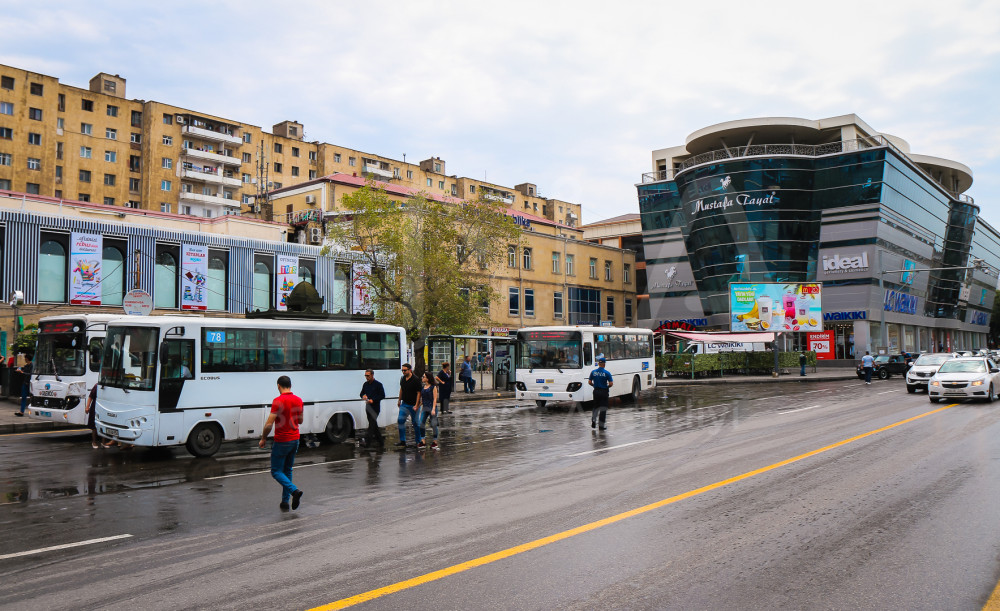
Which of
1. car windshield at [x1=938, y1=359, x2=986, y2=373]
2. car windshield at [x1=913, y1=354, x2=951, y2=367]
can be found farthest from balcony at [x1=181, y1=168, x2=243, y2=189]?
car windshield at [x1=938, y1=359, x2=986, y2=373]

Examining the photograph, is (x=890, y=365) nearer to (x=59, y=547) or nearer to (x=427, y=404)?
(x=427, y=404)

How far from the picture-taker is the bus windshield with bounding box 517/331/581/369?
78.1ft

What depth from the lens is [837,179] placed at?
197 feet

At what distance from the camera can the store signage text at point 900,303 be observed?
6393 cm

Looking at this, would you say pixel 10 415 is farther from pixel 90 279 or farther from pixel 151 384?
pixel 90 279

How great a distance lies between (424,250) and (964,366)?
2144 centimetres

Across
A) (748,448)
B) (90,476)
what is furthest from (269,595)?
(748,448)

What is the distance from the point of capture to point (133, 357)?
13.2m

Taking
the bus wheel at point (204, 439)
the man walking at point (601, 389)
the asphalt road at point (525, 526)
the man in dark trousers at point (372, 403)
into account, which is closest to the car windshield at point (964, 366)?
the asphalt road at point (525, 526)

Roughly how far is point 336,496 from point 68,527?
308 centimetres

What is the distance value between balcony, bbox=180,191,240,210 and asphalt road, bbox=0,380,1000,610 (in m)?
59.0

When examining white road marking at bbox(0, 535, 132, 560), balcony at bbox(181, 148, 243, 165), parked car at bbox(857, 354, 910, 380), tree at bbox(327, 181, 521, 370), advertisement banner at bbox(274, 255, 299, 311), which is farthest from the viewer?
balcony at bbox(181, 148, 243, 165)

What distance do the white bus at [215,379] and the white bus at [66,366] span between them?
439 cm

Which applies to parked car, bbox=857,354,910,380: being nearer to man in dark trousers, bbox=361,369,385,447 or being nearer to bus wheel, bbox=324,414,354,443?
man in dark trousers, bbox=361,369,385,447
